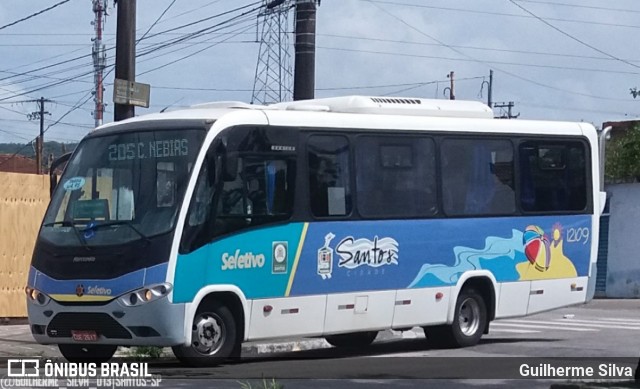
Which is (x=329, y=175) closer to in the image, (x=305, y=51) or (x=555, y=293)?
(x=555, y=293)

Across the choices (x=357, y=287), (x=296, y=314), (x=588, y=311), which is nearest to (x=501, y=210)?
(x=357, y=287)

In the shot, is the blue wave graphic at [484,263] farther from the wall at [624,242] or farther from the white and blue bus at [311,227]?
the wall at [624,242]

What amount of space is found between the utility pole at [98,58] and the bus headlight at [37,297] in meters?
47.2

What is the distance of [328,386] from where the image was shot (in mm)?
12391

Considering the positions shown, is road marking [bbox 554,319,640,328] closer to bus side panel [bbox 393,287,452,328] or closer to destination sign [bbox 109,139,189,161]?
bus side panel [bbox 393,287,452,328]

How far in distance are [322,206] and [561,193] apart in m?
4.50

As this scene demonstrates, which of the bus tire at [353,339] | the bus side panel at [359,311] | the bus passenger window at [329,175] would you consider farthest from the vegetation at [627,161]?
the bus passenger window at [329,175]

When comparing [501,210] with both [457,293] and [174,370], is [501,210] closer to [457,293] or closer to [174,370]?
[457,293]

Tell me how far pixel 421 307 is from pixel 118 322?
15.1ft

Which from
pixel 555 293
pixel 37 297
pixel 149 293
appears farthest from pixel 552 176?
pixel 37 297

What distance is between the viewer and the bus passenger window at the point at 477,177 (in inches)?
666

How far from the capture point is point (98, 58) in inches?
2682

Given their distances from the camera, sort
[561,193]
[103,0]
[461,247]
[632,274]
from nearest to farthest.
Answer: [461,247] < [561,193] < [632,274] < [103,0]

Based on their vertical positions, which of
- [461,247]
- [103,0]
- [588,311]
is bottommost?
[588,311]
